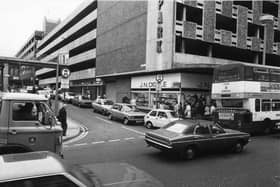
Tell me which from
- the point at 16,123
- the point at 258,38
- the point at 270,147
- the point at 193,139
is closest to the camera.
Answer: the point at 16,123

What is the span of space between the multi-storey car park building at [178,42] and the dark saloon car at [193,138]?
11.7 m

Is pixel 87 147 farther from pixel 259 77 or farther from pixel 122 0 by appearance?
pixel 122 0

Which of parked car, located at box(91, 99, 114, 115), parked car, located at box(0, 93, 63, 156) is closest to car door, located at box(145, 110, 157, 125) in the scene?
parked car, located at box(91, 99, 114, 115)

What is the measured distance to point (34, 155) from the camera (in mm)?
3150

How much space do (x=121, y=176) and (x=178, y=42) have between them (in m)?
21.4

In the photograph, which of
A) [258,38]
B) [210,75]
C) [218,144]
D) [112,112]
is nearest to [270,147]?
[218,144]

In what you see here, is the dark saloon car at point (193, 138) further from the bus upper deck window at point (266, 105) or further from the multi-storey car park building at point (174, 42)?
the multi-storey car park building at point (174, 42)

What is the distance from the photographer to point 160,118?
1470 cm

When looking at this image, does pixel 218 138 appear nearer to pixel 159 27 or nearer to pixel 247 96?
pixel 247 96

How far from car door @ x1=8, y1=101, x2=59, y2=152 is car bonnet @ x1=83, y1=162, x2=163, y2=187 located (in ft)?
7.14

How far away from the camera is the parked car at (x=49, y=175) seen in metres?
2.46

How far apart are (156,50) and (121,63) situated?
26.5 ft

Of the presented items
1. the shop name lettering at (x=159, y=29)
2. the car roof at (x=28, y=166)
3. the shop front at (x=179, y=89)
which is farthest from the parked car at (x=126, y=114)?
the car roof at (x=28, y=166)

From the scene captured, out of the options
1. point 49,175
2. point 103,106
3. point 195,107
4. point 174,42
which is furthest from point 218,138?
point 103,106
